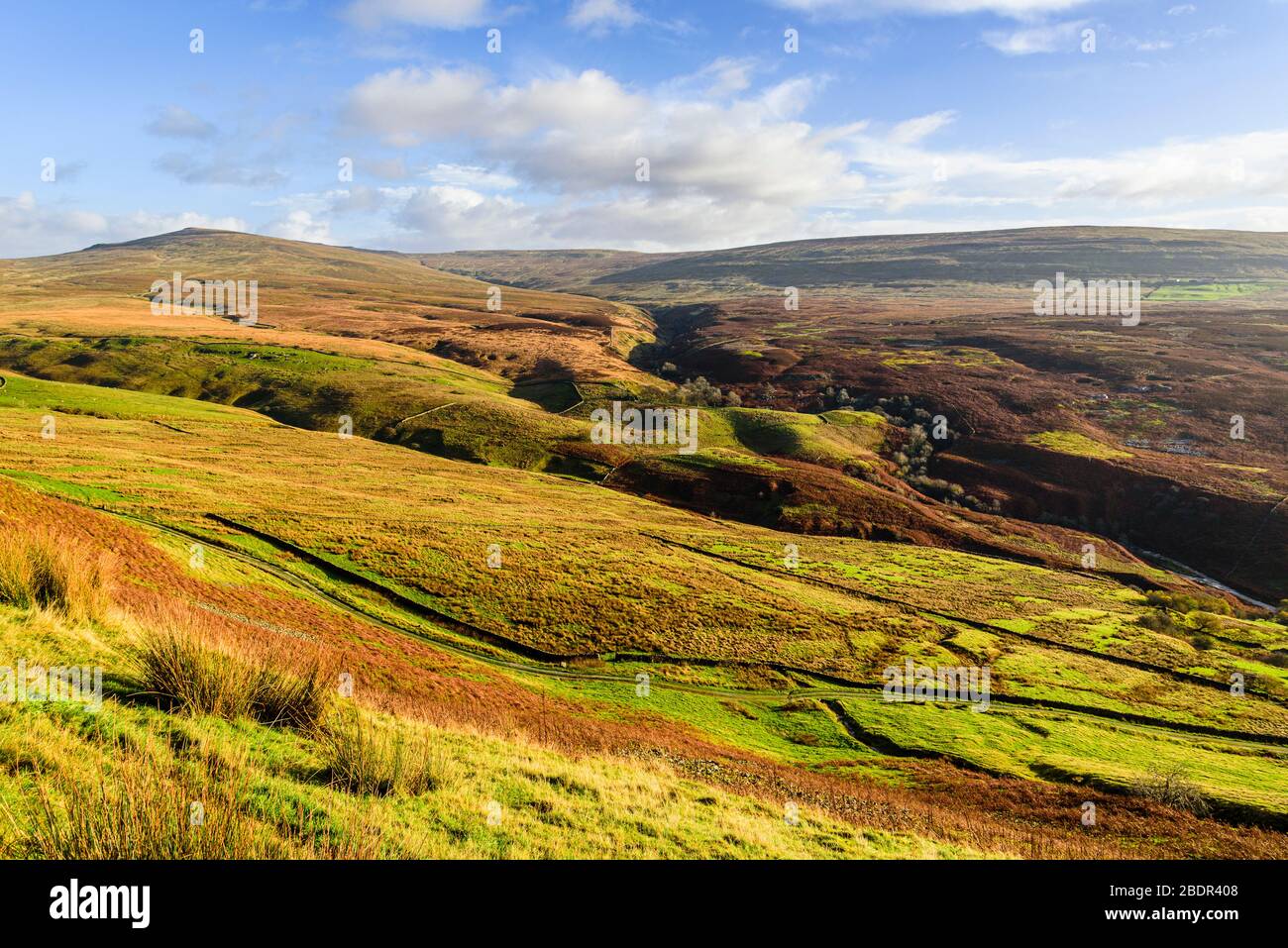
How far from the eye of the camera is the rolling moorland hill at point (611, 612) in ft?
30.3

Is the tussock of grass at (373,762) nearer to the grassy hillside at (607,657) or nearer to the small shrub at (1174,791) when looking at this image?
the grassy hillside at (607,657)

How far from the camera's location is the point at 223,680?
965 centimetres

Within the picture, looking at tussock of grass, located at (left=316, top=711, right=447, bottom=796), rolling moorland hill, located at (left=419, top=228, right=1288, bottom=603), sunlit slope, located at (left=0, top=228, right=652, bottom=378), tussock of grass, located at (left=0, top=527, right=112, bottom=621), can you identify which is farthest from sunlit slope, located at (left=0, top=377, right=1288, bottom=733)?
sunlit slope, located at (left=0, top=228, right=652, bottom=378)

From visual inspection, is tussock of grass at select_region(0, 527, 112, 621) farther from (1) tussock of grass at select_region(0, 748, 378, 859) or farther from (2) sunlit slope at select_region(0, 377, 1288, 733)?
(2) sunlit slope at select_region(0, 377, 1288, 733)

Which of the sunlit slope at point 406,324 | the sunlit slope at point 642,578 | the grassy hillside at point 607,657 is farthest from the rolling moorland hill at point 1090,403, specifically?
the grassy hillside at point 607,657

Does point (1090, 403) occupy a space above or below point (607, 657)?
above

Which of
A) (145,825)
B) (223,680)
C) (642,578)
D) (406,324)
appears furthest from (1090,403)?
(406,324)

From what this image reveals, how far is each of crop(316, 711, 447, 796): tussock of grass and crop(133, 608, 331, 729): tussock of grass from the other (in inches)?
26.3

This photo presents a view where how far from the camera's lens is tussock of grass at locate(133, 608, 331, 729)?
932cm

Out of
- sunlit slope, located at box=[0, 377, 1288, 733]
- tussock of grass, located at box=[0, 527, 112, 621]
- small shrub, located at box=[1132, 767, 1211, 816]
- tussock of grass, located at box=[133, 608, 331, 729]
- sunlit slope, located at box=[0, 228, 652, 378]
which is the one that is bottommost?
small shrub, located at box=[1132, 767, 1211, 816]

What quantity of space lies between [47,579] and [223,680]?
5.99 meters

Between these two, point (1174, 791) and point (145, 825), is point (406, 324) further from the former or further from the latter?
point (145, 825)
